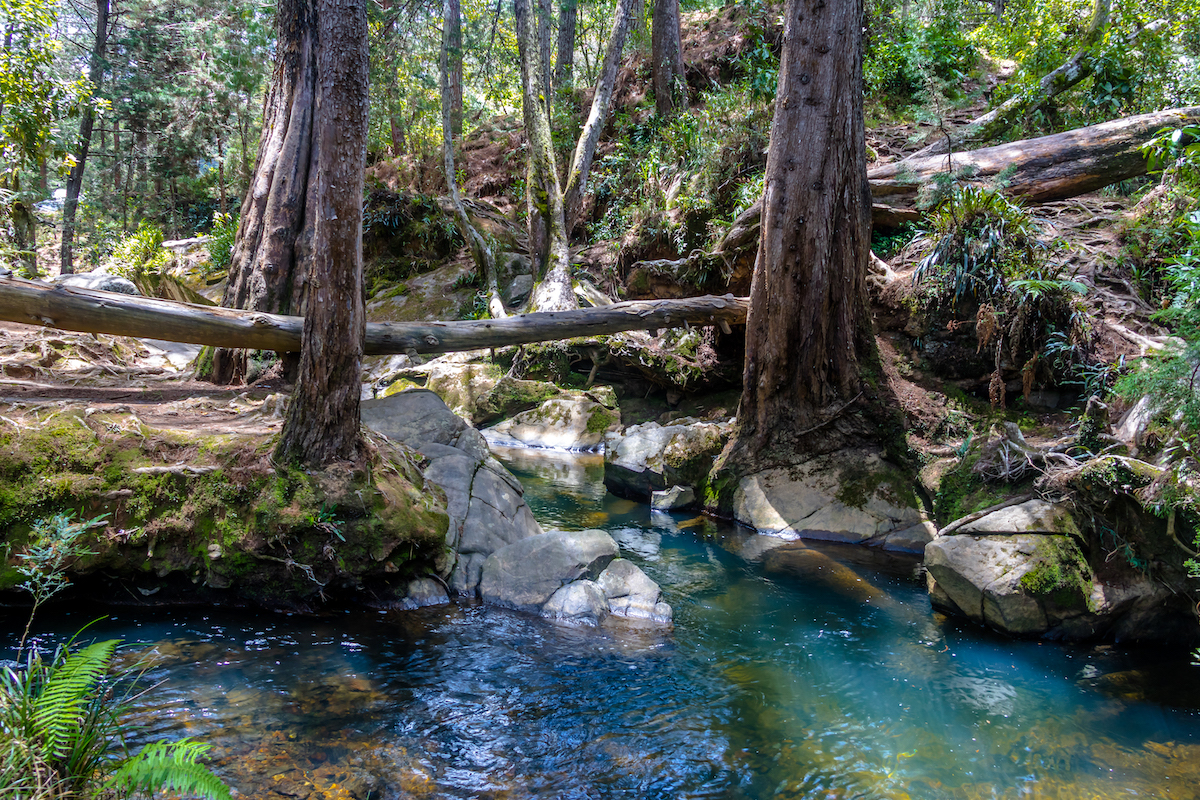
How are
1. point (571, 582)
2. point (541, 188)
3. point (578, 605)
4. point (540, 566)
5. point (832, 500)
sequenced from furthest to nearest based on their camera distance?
point (541, 188)
point (832, 500)
point (540, 566)
point (571, 582)
point (578, 605)

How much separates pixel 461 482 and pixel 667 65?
11.6 meters

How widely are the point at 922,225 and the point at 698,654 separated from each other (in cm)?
657

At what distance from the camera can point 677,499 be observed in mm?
7555

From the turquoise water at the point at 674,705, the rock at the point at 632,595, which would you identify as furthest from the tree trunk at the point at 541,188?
the turquoise water at the point at 674,705

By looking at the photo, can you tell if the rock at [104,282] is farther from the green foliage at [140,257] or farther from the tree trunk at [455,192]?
the tree trunk at [455,192]

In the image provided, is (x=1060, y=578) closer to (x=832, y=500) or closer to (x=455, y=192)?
(x=832, y=500)

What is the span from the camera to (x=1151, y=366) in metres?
3.72

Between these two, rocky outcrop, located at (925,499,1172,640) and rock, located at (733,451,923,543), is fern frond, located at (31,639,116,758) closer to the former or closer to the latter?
rocky outcrop, located at (925,499,1172,640)

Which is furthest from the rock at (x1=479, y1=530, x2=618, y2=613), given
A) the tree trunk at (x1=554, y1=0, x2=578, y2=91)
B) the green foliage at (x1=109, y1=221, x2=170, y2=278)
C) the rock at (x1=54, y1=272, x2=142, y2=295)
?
the tree trunk at (x1=554, y1=0, x2=578, y2=91)

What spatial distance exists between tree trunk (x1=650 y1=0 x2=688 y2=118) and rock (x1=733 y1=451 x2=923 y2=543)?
985cm

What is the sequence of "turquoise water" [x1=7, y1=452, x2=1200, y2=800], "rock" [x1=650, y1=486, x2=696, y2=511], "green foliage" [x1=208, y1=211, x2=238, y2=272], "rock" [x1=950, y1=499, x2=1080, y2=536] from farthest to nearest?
"green foliage" [x1=208, y1=211, x2=238, y2=272] → "rock" [x1=650, y1=486, x2=696, y2=511] → "rock" [x1=950, y1=499, x2=1080, y2=536] → "turquoise water" [x1=7, y1=452, x2=1200, y2=800]

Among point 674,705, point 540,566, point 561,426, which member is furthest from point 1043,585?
point 561,426

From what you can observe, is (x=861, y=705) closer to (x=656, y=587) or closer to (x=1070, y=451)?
(x=656, y=587)

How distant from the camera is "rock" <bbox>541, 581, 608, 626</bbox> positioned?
15.0 ft
